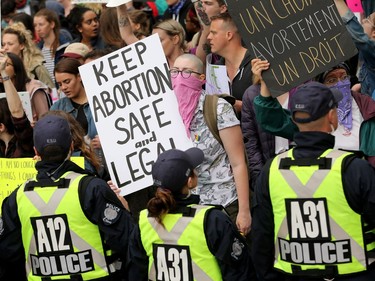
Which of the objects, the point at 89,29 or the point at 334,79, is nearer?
the point at 334,79

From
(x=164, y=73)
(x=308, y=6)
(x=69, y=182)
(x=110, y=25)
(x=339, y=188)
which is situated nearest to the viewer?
A: (x=339, y=188)

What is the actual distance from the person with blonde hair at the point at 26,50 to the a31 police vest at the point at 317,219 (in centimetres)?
552

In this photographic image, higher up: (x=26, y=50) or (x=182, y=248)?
(x=26, y=50)

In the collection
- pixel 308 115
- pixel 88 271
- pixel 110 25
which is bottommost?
pixel 88 271

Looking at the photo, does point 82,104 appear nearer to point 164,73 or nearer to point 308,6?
point 164,73

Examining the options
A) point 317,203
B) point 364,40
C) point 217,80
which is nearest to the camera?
point 317,203

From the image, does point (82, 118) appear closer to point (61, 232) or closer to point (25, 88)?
point (25, 88)

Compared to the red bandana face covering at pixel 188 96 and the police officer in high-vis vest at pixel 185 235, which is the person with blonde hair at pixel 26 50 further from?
the police officer in high-vis vest at pixel 185 235

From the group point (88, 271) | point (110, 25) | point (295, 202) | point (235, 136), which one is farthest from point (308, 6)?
point (110, 25)

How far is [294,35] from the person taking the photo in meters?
7.11

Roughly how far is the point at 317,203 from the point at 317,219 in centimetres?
9

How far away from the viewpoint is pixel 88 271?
6.60m

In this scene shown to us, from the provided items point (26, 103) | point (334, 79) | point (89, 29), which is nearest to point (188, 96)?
point (334, 79)

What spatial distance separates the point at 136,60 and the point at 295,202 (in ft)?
7.74
